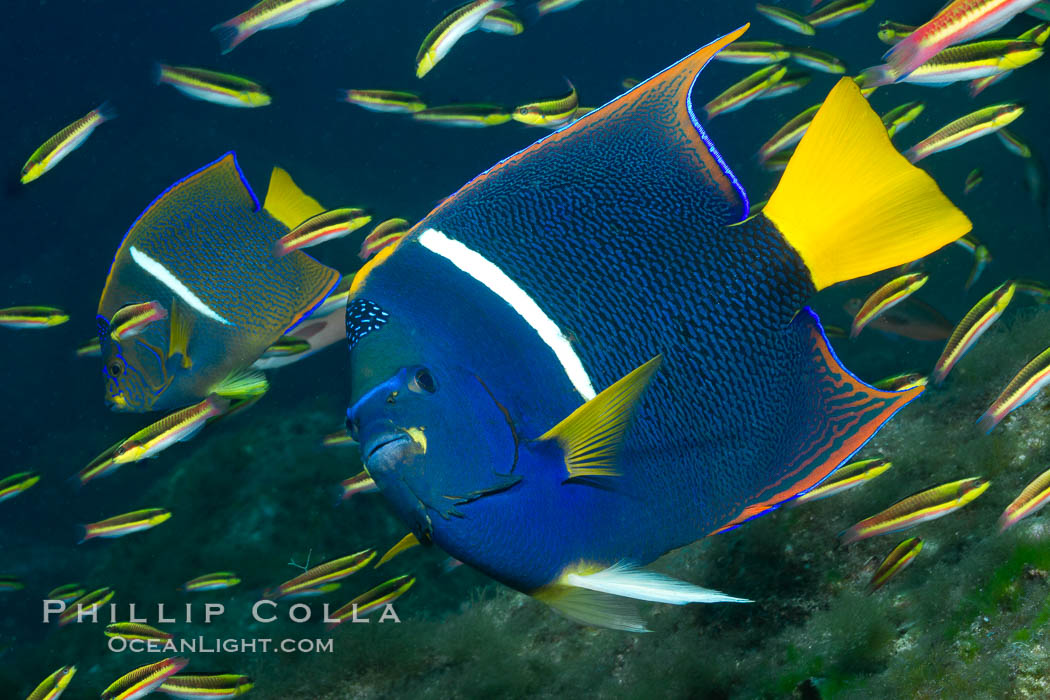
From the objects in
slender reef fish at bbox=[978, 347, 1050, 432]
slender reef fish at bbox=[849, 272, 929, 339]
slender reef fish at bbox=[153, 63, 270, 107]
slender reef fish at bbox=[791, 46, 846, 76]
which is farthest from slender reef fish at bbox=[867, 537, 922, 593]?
slender reef fish at bbox=[153, 63, 270, 107]

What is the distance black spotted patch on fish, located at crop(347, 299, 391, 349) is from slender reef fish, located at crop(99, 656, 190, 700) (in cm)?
355

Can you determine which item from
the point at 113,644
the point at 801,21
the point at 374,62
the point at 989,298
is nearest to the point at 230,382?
the point at 989,298

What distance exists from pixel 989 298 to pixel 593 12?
32.6 metres

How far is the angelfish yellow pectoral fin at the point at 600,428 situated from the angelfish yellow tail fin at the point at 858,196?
31 cm

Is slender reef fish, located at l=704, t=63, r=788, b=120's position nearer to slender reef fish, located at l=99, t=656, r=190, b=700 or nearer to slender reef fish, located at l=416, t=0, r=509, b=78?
slender reef fish, located at l=416, t=0, r=509, b=78

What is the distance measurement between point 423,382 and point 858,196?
644 mm

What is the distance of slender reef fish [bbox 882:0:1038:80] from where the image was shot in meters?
2.44

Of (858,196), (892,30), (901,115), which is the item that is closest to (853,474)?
(858,196)

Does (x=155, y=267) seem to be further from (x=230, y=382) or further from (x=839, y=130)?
(x=839, y=130)

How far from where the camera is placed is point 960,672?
2141 millimetres

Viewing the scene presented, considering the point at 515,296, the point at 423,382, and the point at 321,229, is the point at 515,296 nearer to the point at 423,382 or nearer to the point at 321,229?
the point at 423,382

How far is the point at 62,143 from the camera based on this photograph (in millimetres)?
4109

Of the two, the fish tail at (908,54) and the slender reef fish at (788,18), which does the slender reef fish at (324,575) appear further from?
the slender reef fish at (788,18)

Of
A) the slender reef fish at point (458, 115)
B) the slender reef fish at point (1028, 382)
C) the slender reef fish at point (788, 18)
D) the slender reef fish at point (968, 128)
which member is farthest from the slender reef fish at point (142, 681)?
the slender reef fish at point (788, 18)
